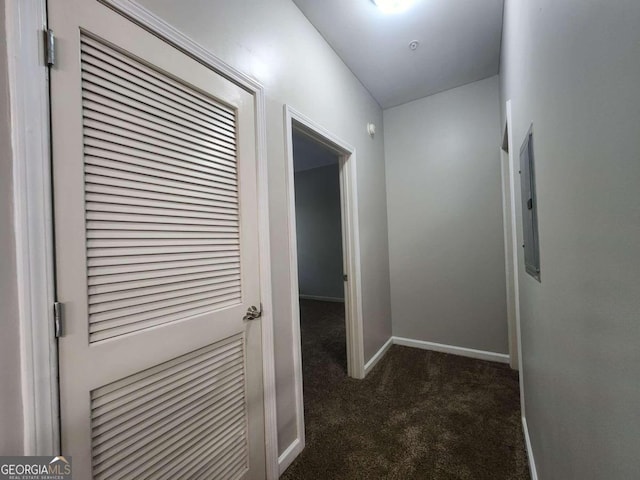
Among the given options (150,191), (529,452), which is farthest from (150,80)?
(529,452)

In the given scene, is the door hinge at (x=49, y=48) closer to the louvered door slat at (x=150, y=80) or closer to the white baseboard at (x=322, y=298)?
the louvered door slat at (x=150, y=80)

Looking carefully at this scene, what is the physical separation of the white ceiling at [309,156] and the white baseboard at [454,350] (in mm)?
3104

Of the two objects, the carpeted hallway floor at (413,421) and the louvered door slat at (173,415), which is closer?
the louvered door slat at (173,415)

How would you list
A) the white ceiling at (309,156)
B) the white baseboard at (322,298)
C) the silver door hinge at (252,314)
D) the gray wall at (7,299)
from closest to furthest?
the gray wall at (7,299), the silver door hinge at (252,314), the white ceiling at (309,156), the white baseboard at (322,298)

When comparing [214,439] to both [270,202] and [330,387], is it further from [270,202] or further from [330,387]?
[330,387]

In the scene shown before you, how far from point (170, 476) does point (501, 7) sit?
3.13 m

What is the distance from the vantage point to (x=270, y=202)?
147 centimetres

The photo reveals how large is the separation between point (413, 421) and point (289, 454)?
866mm

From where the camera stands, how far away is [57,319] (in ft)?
2.43

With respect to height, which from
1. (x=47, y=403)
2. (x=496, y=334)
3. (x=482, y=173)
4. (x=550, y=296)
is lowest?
(x=496, y=334)

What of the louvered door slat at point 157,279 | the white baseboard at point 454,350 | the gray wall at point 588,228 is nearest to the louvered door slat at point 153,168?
the louvered door slat at point 157,279

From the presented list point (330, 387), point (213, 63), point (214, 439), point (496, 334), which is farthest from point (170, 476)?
point (496, 334)

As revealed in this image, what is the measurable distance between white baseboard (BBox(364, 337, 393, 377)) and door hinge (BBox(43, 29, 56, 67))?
8.76ft

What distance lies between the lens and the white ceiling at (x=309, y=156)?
4527mm
